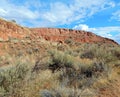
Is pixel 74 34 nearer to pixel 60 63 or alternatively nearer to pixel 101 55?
pixel 101 55

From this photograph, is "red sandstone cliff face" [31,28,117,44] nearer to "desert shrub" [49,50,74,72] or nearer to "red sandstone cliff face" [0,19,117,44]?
"red sandstone cliff face" [0,19,117,44]

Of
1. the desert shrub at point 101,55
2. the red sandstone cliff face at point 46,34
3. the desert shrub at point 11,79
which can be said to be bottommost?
the desert shrub at point 11,79

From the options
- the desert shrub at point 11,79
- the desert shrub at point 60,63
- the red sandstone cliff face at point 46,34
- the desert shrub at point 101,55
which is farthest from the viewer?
the red sandstone cliff face at point 46,34

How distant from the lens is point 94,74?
37.3 ft

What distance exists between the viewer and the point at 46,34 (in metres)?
65.1

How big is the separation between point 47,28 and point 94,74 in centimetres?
6004

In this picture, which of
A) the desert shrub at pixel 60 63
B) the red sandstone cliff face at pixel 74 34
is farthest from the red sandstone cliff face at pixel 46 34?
the desert shrub at pixel 60 63

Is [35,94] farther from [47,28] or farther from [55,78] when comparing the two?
[47,28]

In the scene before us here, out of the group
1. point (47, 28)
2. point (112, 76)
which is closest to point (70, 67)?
point (112, 76)

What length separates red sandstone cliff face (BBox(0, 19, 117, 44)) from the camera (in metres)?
45.7

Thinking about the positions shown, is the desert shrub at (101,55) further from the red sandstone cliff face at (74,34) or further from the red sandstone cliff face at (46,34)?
the red sandstone cliff face at (74,34)

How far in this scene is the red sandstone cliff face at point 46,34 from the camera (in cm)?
4575

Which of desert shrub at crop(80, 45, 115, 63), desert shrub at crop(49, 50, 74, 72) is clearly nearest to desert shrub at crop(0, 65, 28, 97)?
Result: desert shrub at crop(49, 50, 74, 72)

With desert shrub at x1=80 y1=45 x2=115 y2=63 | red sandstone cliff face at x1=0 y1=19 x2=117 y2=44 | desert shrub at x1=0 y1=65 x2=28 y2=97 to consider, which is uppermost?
red sandstone cliff face at x1=0 y1=19 x2=117 y2=44
